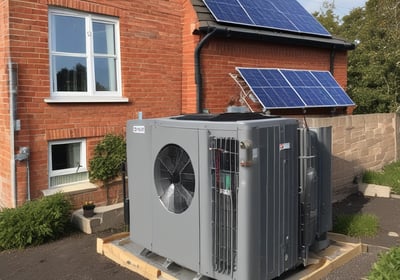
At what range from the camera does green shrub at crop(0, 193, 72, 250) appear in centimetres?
535

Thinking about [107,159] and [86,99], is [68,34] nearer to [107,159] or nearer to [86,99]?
[86,99]

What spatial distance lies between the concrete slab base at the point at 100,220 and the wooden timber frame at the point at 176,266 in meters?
0.75

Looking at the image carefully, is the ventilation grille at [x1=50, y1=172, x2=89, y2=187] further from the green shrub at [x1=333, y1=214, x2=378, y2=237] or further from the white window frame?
the green shrub at [x1=333, y1=214, x2=378, y2=237]

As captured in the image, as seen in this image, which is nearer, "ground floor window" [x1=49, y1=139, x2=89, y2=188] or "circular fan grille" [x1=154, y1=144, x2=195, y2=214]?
"circular fan grille" [x1=154, y1=144, x2=195, y2=214]

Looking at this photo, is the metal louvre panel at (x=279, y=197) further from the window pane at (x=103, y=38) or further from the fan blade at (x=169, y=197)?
the window pane at (x=103, y=38)

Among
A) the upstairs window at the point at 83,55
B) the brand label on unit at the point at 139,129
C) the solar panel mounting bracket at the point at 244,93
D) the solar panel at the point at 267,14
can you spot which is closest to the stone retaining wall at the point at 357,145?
the solar panel mounting bracket at the point at 244,93

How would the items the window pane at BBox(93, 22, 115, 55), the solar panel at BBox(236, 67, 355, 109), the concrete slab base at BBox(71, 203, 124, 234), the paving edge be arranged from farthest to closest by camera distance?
the solar panel at BBox(236, 67, 355, 109) → the paving edge → the window pane at BBox(93, 22, 115, 55) → the concrete slab base at BBox(71, 203, 124, 234)

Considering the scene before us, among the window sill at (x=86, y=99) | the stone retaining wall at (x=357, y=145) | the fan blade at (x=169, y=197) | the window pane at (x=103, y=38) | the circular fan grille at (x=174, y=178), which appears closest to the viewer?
the circular fan grille at (x=174, y=178)

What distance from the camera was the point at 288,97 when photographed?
8539 mm

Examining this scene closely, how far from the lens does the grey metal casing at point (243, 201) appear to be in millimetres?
3617

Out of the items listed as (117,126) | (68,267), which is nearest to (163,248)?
(68,267)

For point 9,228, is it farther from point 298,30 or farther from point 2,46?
point 298,30

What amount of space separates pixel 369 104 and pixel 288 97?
19.0 feet

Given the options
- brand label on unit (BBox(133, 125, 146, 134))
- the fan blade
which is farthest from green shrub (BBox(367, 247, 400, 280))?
brand label on unit (BBox(133, 125, 146, 134))
